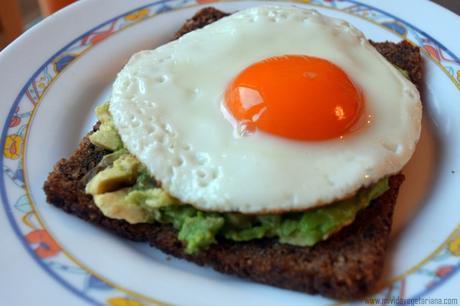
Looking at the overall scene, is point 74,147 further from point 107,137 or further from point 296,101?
point 296,101

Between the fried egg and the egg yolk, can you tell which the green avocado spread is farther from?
the egg yolk

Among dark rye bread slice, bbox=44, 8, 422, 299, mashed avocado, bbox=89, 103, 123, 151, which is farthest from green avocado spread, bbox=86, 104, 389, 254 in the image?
mashed avocado, bbox=89, 103, 123, 151

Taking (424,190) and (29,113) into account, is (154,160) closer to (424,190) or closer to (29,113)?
(29,113)

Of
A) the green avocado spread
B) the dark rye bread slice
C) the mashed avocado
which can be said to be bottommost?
the dark rye bread slice

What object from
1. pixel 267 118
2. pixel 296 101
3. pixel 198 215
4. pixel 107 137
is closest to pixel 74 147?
pixel 107 137

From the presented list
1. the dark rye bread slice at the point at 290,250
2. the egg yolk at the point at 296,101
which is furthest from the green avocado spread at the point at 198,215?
the egg yolk at the point at 296,101

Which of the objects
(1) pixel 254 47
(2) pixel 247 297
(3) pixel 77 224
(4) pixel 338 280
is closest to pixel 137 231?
(3) pixel 77 224
